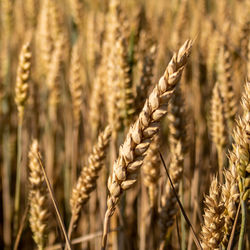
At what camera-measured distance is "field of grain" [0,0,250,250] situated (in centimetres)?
64

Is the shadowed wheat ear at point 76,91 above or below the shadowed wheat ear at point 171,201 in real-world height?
above

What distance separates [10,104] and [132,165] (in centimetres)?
180

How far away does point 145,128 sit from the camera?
590 mm

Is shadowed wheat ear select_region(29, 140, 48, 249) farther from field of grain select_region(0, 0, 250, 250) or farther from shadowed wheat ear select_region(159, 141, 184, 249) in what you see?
shadowed wheat ear select_region(159, 141, 184, 249)

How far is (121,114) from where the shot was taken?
3.74 feet

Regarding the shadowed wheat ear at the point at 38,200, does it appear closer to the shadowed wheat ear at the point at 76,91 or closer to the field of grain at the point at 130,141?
the field of grain at the point at 130,141

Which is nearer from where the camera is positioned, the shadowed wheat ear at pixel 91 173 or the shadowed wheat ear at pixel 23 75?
the shadowed wheat ear at pixel 91 173

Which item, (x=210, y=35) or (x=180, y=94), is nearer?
(x=180, y=94)

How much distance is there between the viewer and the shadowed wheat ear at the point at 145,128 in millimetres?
569

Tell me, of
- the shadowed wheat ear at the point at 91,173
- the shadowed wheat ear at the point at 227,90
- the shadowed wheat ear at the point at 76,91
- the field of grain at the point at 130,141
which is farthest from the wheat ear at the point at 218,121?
the shadowed wheat ear at the point at 76,91

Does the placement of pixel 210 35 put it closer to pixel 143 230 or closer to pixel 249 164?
pixel 143 230

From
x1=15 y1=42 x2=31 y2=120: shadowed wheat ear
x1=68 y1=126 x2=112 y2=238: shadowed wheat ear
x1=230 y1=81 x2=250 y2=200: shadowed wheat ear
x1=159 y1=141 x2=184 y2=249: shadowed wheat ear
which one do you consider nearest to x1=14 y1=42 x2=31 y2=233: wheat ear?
x1=15 y1=42 x2=31 y2=120: shadowed wheat ear

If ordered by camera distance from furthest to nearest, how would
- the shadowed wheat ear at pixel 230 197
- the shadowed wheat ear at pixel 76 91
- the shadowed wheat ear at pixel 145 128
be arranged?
1. the shadowed wheat ear at pixel 76 91
2. the shadowed wheat ear at pixel 230 197
3. the shadowed wheat ear at pixel 145 128

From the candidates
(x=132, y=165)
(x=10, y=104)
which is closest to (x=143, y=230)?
(x=132, y=165)
